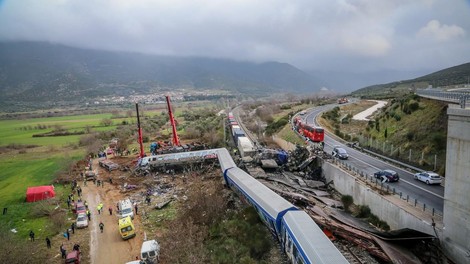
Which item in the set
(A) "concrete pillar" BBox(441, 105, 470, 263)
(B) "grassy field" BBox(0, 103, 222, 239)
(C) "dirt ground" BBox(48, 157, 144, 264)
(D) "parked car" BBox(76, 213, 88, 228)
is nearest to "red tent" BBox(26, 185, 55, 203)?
(B) "grassy field" BBox(0, 103, 222, 239)

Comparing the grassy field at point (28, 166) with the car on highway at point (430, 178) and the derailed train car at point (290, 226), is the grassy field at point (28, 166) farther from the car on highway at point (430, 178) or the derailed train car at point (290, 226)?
the car on highway at point (430, 178)

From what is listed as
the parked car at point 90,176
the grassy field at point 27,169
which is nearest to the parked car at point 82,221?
the grassy field at point 27,169

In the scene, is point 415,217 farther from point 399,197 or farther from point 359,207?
point 359,207

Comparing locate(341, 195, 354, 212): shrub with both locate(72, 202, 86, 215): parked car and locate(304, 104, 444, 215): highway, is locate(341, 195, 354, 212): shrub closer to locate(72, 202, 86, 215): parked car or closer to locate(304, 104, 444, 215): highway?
locate(304, 104, 444, 215): highway

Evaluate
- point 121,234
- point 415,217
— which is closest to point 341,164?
point 415,217

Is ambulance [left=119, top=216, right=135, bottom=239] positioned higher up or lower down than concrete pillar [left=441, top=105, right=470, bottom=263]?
lower down

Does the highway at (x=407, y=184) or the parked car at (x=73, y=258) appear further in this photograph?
the parked car at (x=73, y=258)
